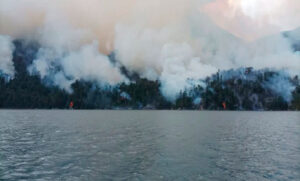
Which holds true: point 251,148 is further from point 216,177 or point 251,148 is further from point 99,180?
point 99,180

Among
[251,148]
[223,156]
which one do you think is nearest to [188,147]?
[223,156]

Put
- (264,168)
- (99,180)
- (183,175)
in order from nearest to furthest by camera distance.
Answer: (99,180) < (183,175) < (264,168)

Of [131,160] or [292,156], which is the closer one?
[131,160]

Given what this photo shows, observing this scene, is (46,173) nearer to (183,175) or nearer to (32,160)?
(32,160)

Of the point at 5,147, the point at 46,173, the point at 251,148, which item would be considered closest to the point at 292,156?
the point at 251,148

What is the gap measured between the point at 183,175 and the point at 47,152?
99.5 ft

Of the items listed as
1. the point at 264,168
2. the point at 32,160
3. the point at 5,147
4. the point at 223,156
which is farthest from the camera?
the point at 5,147

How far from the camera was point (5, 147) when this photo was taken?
5706cm

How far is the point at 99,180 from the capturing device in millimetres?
33469

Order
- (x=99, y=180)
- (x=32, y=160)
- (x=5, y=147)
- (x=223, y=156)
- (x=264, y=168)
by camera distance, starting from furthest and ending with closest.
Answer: (x=5, y=147), (x=223, y=156), (x=32, y=160), (x=264, y=168), (x=99, y=180)

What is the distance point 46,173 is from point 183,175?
19.3 meters

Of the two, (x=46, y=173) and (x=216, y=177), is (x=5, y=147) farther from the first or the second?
(x=216, y=177)

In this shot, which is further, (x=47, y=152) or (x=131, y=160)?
(x=47, y=152)

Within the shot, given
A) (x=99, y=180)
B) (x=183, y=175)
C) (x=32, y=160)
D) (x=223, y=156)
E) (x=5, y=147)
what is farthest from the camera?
(x=5, y=147)
